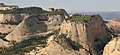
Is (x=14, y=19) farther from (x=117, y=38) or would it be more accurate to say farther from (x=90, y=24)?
(x=117, y=38)

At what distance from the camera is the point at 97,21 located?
59.9m

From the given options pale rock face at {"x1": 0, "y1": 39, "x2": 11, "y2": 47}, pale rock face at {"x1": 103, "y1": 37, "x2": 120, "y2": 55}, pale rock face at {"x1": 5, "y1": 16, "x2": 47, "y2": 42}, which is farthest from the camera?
pale rock face at {"x1": 5, "y1": 16, "x2": 47, "y2": 42}

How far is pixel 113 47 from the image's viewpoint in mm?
53625

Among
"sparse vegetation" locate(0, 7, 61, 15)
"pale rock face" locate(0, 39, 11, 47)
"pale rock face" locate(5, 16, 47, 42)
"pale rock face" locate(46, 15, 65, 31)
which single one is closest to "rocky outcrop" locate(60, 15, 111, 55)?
"pale rock face" locate(5, 16, 47, 42)

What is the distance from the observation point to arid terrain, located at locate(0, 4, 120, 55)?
176 ft

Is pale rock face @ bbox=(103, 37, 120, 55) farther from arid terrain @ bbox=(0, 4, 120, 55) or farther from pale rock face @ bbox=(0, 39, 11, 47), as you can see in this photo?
pale rock face @ bbox=(0, 39, 11, 47)

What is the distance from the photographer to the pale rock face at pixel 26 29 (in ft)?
216

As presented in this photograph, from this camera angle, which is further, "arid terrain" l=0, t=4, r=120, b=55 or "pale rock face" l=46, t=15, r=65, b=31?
"pale rock face" l=46, t=15, r=65, b=31

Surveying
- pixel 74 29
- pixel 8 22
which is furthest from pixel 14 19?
pixel 74 29

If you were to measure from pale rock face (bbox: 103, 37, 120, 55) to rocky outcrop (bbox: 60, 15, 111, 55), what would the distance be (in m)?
1.82

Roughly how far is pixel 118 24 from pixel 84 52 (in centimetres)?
7432

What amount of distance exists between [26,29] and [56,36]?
1258 cm

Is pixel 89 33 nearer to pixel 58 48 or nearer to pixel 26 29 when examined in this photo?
pixel 58 48

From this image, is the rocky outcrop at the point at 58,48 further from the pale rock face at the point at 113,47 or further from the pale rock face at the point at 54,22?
the pale rock face at the point at 54,22
